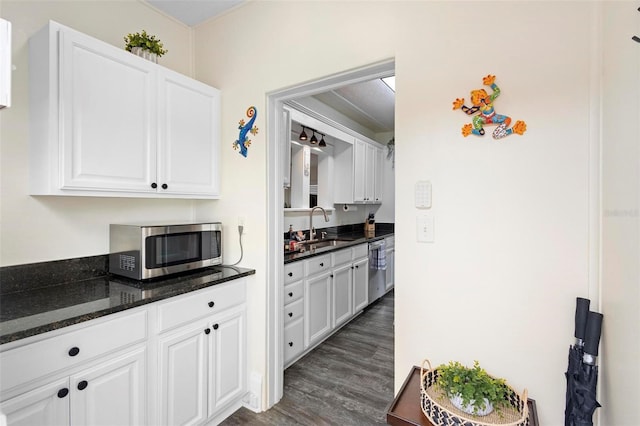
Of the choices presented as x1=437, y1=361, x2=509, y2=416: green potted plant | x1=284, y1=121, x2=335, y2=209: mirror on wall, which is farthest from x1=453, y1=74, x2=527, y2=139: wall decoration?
x1=284, y1=121, x2=335, y2=209: mirror on wall

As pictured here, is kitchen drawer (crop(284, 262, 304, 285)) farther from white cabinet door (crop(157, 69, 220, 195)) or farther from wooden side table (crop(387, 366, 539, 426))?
wooden side table (crop(387, 366, 539, 426))

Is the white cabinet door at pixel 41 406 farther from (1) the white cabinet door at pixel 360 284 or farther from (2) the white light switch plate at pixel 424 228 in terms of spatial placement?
(1) the white cabinet door at pixel 360 284

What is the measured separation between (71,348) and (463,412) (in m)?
1.50

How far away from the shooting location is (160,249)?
1.76 m

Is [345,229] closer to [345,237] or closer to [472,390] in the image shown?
[345,237]

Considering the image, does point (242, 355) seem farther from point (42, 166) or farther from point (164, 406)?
point (42, 166)

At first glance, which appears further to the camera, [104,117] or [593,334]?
[104,117]

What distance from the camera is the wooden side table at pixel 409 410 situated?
1070 millimetres

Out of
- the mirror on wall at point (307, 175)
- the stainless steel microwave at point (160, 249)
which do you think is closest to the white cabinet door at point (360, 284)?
the mirror on wall at point (307, 175)

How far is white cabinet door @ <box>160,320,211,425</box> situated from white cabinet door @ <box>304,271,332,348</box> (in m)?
1.06

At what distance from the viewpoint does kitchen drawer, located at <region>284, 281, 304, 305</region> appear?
7.88ft

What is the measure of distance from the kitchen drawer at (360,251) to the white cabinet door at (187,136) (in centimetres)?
178

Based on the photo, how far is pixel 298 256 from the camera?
2541 millimetres

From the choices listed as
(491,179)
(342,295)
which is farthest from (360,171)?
(491,179)
